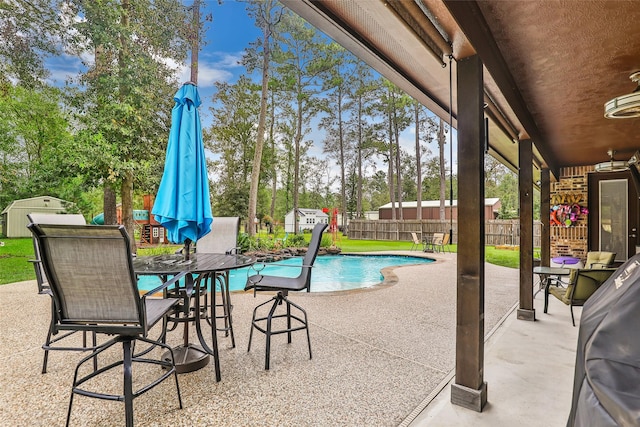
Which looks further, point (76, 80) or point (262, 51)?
point (262, 51)

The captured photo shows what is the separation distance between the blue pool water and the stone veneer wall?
12.7ft

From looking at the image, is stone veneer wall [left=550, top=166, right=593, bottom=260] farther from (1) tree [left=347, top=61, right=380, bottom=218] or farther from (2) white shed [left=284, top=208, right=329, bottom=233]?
(2) white shed [left=284, top=208, right=329, bottom=233]

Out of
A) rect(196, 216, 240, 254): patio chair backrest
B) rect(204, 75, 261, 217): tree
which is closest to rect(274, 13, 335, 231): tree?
rect(204, 75, 261, 217): tree

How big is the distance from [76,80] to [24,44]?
43.2 inches

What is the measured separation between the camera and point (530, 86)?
2852mm

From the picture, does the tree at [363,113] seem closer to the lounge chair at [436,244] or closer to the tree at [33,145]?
the lounge chair at [436,244]

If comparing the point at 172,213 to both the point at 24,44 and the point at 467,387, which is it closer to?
the point at 467,387

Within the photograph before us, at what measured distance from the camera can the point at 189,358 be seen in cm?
258

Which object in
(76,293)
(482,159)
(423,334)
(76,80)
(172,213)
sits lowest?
(423,334)

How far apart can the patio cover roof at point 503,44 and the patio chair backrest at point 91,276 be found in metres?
1.53

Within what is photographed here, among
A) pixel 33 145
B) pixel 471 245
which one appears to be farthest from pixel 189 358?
pixel 33 145

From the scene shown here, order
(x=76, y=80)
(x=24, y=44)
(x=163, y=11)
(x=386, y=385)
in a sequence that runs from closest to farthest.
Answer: (x=386, y=385) < (x=24, y=44) < (x=76, y=80) < (x=163, y=11)

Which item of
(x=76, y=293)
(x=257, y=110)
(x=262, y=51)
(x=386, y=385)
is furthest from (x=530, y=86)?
(x=257, y=110)

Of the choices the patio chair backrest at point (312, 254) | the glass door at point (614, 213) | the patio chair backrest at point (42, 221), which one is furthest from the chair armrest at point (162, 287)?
the glass door at point (614, 213)
